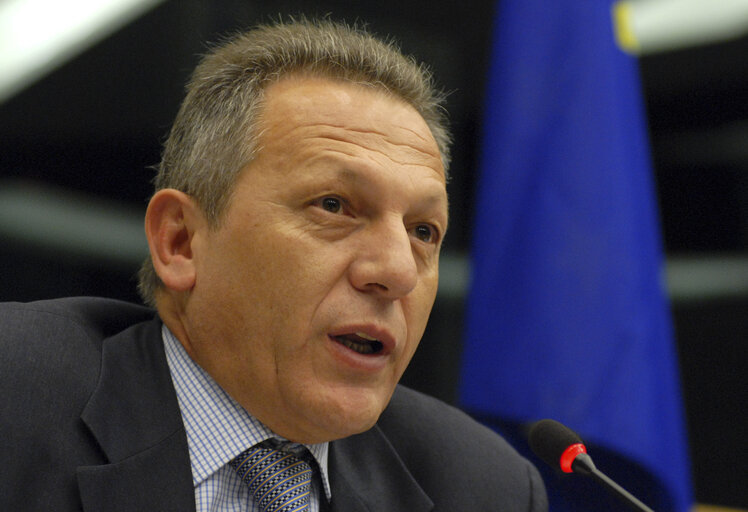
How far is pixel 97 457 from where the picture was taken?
3.79ft

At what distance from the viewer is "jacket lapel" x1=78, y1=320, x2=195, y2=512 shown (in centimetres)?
112

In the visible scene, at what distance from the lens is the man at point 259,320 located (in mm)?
1172

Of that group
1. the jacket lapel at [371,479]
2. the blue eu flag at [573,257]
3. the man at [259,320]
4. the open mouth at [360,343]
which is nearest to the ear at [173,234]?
the man at [259,320]

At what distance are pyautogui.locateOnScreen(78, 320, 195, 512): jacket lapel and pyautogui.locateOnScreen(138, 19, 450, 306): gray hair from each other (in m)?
0.22

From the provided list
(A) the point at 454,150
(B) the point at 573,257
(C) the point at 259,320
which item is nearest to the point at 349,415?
(C) the point at 259,320

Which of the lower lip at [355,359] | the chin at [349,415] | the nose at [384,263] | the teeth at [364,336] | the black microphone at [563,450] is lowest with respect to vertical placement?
the black microphone at [563,450]

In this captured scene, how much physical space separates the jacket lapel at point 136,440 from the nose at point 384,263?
37 centimetres

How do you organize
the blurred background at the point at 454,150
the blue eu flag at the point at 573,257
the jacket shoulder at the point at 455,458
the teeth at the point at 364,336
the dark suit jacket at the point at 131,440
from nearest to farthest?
the dark suit jacket at the point at 131,440 → the teeth at the point at 364,336 → the jacket shoulder at the point at 455,458 → the blue eu flag at the point at 573,257 → the blurred background at the point at 454,150

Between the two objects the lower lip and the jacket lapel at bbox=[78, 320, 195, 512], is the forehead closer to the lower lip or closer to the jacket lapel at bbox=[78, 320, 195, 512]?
the lower lip

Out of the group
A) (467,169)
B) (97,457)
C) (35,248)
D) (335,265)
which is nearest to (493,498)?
(335,265)

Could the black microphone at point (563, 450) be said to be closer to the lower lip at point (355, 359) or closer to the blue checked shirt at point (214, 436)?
the lower lip at point (355, 359)

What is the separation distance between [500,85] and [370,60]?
0.99 meters

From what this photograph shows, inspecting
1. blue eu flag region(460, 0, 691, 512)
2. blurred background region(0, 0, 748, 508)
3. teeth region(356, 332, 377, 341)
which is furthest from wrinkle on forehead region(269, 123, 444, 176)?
blurred background region(0, 0, 748, 508)

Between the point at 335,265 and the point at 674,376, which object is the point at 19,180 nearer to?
the point at 335,265
